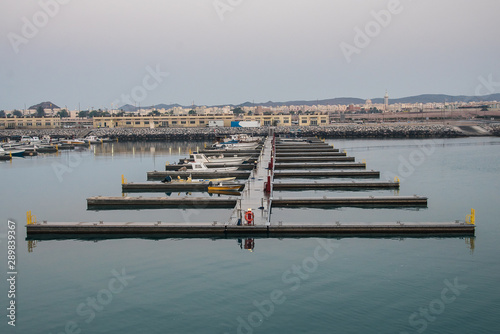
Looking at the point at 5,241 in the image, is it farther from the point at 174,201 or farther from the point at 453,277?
the point at 453,277

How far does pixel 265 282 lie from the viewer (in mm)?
19172

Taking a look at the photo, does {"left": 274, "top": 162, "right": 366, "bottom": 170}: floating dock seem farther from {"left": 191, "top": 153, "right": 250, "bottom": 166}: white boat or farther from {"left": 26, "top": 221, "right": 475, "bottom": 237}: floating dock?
{"left": 26, "top": 221, "right": 475, "bottom": 237}: floating dock

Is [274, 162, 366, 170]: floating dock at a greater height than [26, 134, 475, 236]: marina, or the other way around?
[274, 162, 366, 170]: floating dock

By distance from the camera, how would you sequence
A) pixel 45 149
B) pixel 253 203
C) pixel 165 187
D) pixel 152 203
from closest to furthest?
pixel 253 203, pixel 152 203, pixel 165 187, pixel 45 149

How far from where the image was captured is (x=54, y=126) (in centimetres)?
15025

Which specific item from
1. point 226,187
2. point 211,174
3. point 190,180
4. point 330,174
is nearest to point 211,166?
point 211,174

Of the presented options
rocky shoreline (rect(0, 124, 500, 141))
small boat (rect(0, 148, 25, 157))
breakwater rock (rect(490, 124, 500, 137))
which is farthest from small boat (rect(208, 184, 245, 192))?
breakwater rock (rect(490, 124, 500, 137))

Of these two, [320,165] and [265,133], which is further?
[265,133]

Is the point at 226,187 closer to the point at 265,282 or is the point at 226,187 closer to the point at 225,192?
the point at 225,192

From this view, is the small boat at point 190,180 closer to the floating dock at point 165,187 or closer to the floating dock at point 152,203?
the floating dock at point 165,187

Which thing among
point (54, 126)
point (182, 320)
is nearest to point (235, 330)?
point (182, 320)

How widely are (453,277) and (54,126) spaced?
147m

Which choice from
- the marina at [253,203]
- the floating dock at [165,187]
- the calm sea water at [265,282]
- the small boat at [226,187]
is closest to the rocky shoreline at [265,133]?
the marina at [253,203]

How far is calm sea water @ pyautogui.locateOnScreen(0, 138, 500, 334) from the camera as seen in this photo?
52.4 feet
